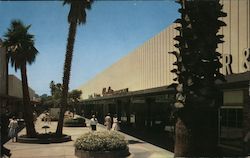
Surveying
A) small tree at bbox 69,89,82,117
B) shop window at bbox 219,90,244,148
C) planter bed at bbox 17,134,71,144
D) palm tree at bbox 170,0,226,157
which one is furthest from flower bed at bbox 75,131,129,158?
small tree at bbox 69,89,82,117

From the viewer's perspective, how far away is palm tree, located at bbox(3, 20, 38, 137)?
3008 centimetres

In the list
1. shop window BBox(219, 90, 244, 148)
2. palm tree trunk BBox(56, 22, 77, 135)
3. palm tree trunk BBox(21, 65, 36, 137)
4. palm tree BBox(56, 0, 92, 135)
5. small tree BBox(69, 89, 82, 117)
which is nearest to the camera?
shop window BBox(219, 90, 244, 148)

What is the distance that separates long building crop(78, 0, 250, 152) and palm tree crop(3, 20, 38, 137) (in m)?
7.96

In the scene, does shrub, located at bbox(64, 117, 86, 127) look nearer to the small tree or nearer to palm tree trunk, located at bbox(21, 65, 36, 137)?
palm tree trunk, located at bbox(21, 65, 36, 137)

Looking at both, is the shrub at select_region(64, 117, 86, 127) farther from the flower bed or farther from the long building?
the flower bed

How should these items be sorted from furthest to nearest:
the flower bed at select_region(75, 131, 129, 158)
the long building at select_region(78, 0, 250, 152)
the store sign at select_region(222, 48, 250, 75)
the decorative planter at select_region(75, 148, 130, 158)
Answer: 1. the flower bed at select_region(75, 131, 129, 158)
2. the decorative planter at select_region(75, 148, 130, 158)
3. the long building at select_region(78, 0, 250, 152)
4. the store sign at select_region(222, 48, 250, 75)

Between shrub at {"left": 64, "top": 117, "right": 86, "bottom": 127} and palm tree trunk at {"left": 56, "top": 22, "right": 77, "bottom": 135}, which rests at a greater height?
palm tree trunk at {"left": 56, "top": 22, "right": 77, "bottom": 135}

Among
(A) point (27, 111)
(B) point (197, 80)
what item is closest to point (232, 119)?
(B) point (197, 80)

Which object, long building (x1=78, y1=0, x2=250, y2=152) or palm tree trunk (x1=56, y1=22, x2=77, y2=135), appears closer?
long building (x1=78, y1=0, x2=250, y2=152)

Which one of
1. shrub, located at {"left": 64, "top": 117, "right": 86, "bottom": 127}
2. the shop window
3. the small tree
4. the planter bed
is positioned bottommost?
the planter bed

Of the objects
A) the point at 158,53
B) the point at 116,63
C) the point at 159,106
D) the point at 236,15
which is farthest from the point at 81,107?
the point at 236,15

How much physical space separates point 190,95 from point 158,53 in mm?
21994

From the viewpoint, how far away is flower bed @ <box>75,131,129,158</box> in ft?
62.2

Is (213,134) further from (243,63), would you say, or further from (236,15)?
(236,15)
